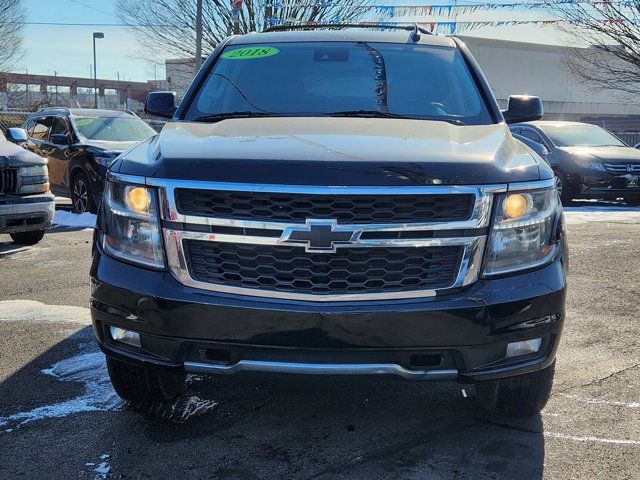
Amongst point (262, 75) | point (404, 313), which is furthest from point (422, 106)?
point (404, 313)

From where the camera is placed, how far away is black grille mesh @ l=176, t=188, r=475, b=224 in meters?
2.52

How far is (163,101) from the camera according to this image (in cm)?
438

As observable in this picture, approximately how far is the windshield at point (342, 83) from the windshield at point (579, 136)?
366 inches

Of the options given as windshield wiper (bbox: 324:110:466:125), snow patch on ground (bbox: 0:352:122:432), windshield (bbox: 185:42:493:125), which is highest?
windshield (bbox: 185:42:493:125)

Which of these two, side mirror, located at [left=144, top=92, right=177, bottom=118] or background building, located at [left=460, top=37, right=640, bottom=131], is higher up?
side mirror, located at [left=144, top=92, right=177, bottom=118]

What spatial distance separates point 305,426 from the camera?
312cm

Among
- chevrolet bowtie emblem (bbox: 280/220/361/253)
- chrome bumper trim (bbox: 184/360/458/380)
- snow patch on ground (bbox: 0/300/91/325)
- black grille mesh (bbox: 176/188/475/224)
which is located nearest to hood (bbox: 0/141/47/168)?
snow patch on ground (bbox: 0/300/91/325)

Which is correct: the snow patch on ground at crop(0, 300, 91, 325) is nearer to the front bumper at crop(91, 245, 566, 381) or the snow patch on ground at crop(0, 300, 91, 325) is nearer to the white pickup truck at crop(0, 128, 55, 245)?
the white pickup truck at crop(0, 128, 55, 245)

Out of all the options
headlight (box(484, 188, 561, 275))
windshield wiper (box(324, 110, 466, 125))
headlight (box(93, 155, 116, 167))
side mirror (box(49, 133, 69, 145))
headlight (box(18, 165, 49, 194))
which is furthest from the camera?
side mirror (box(49, 133, 69, 145))

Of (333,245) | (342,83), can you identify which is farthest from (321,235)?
(342,83)

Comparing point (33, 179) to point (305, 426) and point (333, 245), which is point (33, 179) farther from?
point (333, 245)

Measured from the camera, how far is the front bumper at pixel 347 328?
253 centimetres

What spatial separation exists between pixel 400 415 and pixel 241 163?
144 cm

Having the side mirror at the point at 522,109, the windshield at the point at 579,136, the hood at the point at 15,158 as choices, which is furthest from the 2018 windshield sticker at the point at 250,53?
the windshield at the point at 579,136
